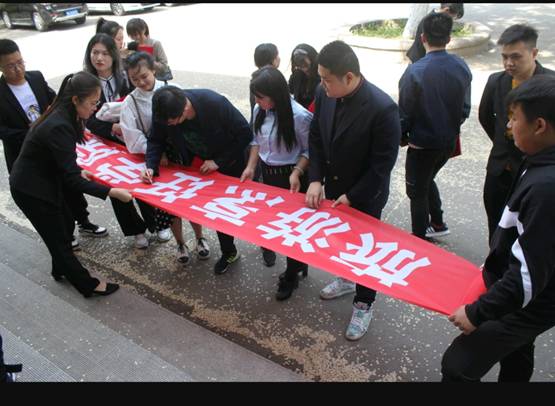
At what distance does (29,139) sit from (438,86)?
281cm

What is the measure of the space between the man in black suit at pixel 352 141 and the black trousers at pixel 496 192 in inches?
32.5

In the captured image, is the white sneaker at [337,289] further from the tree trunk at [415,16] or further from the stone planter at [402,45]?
the tree trunk at [415,16]

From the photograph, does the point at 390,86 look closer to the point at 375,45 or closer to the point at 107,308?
the point at 375,45

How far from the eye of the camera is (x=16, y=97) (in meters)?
3.49

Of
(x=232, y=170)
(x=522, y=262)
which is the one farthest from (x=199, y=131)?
(x=522, y=262)

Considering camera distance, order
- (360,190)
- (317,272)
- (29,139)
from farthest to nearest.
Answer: (317,272) → (29,139) → (360,190)

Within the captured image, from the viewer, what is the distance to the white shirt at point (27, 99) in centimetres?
351

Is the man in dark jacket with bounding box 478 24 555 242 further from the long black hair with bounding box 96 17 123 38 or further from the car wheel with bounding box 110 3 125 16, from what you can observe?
the car wheel with bounding box 110 3 125 16

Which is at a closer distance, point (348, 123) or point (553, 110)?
point (553, 110)

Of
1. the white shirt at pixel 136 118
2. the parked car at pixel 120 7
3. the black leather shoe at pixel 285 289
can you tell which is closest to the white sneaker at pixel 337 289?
the black leather shoe at pixel 285 289

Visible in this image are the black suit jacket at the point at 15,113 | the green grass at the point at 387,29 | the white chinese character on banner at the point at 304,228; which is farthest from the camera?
the green grass at the point at 387,29

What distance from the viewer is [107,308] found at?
3.25 m

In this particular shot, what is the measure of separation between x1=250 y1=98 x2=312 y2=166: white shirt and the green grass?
7569 mm

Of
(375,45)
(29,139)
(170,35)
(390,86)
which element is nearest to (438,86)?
(29,139)
